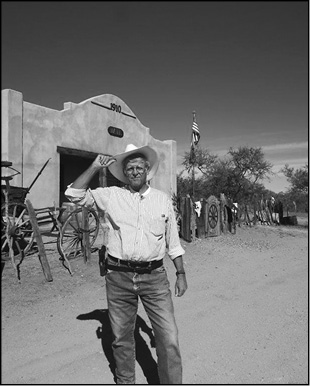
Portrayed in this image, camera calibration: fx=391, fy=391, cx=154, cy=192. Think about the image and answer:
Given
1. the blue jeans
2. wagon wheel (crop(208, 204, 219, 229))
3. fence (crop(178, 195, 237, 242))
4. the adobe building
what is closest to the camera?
the blue jeans

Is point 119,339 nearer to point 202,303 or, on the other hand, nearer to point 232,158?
point 202,303

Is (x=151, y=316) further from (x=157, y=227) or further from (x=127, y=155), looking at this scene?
(x=127, y=155)

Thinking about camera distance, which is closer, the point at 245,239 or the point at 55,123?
the point at 55,123

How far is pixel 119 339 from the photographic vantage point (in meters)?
2.86

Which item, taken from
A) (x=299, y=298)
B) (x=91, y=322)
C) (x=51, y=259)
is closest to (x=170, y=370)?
(x=91, y=322)

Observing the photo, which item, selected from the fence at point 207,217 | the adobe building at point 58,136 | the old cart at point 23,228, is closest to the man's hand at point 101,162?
the old cart at point 23,228

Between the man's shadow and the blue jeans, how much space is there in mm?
229

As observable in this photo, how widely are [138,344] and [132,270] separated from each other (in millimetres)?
1455

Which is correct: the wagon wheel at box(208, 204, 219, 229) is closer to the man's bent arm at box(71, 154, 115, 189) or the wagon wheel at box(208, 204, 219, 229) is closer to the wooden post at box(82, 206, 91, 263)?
the wooden post at box(82, 206, 91, 263)

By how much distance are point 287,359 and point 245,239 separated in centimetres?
926

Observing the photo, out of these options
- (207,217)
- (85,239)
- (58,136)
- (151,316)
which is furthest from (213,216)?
(151,316)

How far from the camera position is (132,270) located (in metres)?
2.85

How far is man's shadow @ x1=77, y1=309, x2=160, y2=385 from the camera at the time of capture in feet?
10.9

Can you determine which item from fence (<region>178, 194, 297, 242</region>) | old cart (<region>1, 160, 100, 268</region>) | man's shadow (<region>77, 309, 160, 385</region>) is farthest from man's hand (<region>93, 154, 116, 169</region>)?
fence (<region>178, 194, 297, 242</region>)
